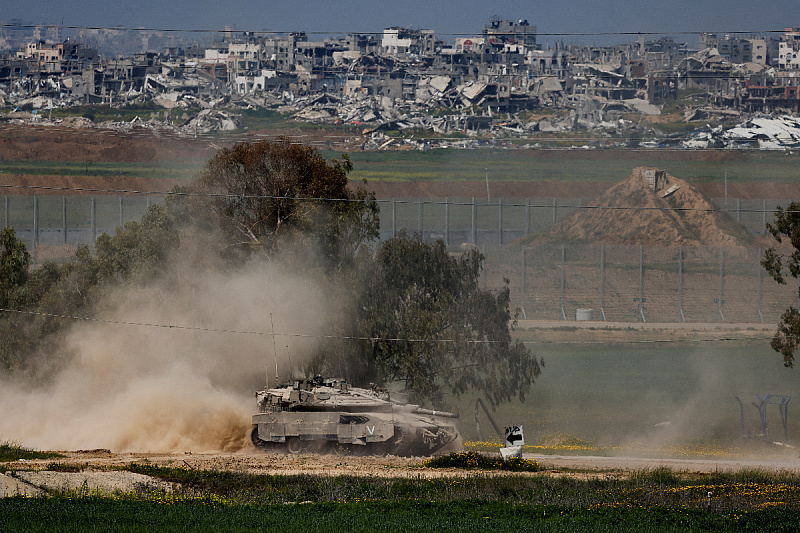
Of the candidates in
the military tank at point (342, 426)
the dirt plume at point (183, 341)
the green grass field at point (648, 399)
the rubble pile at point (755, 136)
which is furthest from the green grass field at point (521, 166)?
the military tank at point (342, 426)

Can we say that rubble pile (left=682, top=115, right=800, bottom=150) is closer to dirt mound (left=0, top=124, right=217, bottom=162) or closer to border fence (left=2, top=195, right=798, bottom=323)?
border fence (left=2, top=195, right=798, bottom=323)

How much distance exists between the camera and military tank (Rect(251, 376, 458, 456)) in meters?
33.0

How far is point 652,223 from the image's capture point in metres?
83.1

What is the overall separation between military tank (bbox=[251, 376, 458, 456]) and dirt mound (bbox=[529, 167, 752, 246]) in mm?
47599

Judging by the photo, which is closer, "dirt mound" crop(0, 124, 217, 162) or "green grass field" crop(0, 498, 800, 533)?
"green grass field" crop(0, 498, 800, 533)

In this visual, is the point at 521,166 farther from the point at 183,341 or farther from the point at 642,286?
the point at 183,341

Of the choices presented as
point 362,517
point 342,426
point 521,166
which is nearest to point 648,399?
point 342,426

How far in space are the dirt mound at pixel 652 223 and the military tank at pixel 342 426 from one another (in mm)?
47599

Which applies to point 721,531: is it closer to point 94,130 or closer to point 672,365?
point 672,365

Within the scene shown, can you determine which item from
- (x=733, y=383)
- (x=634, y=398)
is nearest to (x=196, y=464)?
(x=634, y=398)

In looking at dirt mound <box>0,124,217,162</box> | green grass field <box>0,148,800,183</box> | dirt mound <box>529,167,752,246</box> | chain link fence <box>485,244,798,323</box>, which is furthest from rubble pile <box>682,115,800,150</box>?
dirt mound <box>0,124,217,162</box>

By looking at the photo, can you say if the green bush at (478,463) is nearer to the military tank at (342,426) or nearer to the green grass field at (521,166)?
the military tank at (342,426)

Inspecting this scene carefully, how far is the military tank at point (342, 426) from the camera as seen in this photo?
108 feet

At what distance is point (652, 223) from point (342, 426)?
181 feet
